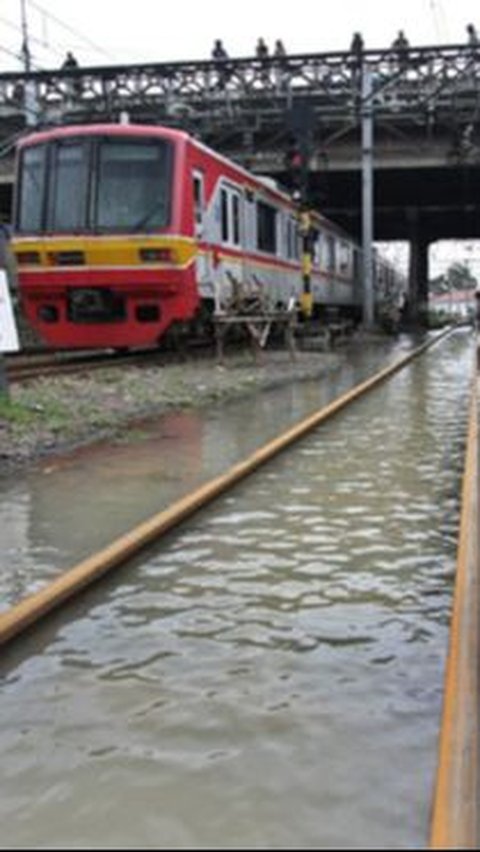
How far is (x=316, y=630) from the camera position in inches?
178

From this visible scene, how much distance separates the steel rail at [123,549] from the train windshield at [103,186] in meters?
6.98

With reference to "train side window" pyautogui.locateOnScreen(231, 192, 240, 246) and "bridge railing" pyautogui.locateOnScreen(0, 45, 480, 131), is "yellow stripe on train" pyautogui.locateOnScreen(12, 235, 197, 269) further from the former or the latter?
"bridge railing" pyautogui.locateOnScreen(0, 45, 480, 131)

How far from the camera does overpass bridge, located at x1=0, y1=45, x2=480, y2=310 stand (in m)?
32.8

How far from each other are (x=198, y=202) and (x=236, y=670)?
523 inches

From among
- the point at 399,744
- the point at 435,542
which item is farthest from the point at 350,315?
the point at 399,744

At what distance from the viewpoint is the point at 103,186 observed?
15.8 metres

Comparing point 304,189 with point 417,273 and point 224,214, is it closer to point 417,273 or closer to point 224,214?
point 224,214

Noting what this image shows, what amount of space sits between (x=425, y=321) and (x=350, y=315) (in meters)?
10.1

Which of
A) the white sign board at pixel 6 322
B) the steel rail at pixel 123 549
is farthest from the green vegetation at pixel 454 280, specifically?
the steel rail at pixel 123 549

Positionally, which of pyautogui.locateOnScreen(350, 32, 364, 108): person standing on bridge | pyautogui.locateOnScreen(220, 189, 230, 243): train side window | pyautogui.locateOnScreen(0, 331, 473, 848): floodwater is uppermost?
pyautogui.locateOnScreen(350, 32, 364, 108): person standing on bridge

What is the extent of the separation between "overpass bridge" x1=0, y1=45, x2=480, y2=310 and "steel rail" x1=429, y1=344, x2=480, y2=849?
93.1 ft

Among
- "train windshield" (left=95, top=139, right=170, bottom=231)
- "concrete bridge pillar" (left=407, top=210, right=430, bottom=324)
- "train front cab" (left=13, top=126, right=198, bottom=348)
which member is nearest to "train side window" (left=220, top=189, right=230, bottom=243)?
"train front cab" (left=13, top=126, right=198, bottom=348)

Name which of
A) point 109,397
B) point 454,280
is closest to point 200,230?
point 109,397

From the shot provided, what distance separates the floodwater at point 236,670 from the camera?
10.0ft
